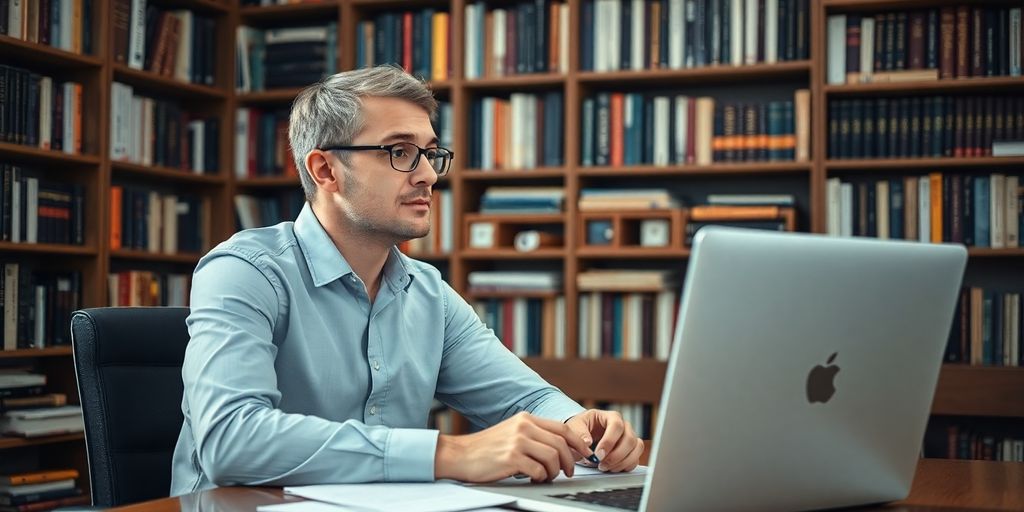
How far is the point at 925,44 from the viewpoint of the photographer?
3561 mm

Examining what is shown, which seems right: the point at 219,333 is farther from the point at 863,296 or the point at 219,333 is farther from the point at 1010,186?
the point at 1010,186

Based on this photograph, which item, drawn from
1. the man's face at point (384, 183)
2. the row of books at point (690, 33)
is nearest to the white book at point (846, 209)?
the row of books at point (690, 33)

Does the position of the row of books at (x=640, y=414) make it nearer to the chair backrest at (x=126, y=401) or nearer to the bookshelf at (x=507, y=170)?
the bookshelf at (x=507, y=170)

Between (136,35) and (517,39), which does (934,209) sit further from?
(136,35)

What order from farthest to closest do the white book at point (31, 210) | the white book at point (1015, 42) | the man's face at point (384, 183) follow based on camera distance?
1. the white book at point (1015, 42)
2. the white book at point (31, 210)
3. the man's face at point (384, 183)

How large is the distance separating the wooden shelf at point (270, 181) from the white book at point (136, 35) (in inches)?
24.2

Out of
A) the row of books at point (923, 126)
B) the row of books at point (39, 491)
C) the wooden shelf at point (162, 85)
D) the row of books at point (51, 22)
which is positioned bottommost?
the row of books at point (39, 491)

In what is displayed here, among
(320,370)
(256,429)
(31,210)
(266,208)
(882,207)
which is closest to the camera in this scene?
(256,429)

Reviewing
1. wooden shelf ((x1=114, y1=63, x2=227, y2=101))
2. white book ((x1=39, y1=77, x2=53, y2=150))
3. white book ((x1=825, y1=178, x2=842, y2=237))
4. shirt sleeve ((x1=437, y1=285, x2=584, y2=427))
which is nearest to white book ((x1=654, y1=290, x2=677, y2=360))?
white book ((x1=825, y1=178, x2=842, y2=237))

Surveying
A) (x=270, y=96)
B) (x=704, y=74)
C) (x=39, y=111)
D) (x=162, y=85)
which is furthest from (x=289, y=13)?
(x=704, y=74)

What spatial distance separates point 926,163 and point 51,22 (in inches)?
106

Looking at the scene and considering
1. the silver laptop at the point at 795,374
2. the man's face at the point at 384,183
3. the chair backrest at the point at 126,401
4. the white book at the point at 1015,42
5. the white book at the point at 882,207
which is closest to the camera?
the silver laptop at the point at 795,374

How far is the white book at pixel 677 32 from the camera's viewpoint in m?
3.75

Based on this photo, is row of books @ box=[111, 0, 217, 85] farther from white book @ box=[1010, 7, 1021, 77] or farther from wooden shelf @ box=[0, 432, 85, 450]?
white book @ box=[1010, 7, 1021, 77]
